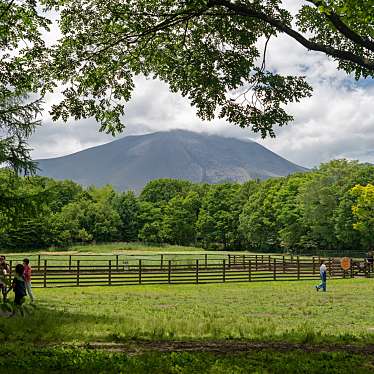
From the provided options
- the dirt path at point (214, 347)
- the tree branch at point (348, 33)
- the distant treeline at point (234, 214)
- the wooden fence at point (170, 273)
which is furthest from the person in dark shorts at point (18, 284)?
the distant treeline at point (234, 214)

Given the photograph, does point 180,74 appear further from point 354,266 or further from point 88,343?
point 354,266

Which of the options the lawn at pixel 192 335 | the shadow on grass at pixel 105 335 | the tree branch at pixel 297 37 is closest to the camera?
the lawn at pixel 192 335

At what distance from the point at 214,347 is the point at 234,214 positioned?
301ft

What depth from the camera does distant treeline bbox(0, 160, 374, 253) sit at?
68500 mm

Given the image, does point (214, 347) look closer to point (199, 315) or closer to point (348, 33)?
point (348, 33)

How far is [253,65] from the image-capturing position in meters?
9.27

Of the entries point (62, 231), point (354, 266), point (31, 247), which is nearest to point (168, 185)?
point (62, 231)

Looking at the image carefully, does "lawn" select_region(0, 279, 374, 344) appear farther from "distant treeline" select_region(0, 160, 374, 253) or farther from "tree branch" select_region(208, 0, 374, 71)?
"distant treeline" select_region(0, 160, 374, 253)

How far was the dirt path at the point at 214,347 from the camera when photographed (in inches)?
323

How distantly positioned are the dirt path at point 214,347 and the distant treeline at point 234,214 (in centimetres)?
4769

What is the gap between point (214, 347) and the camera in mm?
8492

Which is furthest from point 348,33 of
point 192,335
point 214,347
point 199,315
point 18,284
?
point 199,315

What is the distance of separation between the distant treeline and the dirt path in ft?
156

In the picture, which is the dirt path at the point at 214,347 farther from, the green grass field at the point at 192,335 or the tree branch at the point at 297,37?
the tree branch at the point at 297,37
